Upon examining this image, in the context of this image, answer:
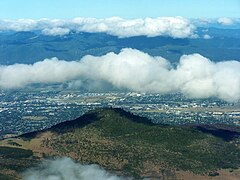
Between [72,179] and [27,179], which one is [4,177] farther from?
[72,179]

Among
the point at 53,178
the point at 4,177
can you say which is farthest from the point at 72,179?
the point at 4,177

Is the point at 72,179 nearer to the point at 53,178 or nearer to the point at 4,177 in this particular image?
the point at 53,178

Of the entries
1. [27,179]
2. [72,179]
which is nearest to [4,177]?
[27,179]
